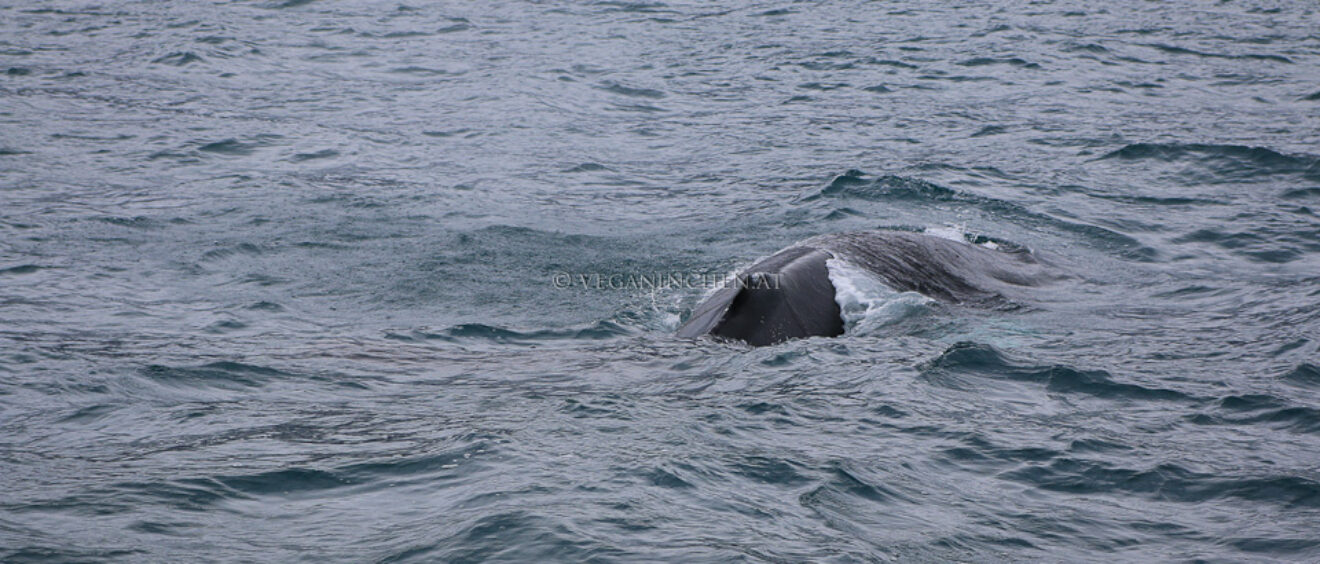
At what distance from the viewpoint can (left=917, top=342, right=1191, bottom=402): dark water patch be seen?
329 inches

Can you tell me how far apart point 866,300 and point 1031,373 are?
1.32 m

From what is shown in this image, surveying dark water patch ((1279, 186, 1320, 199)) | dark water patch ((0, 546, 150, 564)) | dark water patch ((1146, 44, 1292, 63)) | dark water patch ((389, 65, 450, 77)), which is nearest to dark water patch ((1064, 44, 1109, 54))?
dark water patch ((1146, 44, 1292, 63))

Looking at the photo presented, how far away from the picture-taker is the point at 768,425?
7.52 meters

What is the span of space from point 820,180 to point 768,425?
7.89 m

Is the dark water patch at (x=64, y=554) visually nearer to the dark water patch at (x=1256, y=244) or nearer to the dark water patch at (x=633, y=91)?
the dark water patch at (x=1256, y=244)

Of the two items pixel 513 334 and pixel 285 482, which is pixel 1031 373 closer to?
pixel 513 334

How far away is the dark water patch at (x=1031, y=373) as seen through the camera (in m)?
8.36

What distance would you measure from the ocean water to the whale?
0.74ft

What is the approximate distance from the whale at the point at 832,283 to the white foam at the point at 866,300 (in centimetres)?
6

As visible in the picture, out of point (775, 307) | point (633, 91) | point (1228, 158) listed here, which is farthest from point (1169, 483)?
point (633, 91)

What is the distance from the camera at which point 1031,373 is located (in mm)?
8711

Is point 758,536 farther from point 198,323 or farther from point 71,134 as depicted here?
point 71,134

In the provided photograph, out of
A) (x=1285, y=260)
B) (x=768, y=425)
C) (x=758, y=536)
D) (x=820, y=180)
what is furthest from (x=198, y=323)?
(x=1285, y=260)

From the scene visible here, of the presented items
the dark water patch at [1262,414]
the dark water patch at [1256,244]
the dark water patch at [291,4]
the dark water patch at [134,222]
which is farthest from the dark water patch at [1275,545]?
the dark water patch at [291,4]
